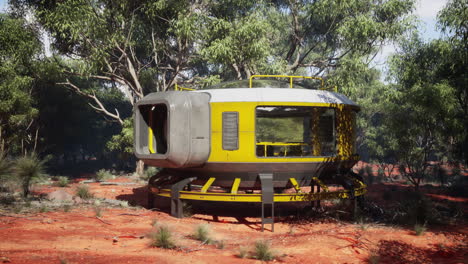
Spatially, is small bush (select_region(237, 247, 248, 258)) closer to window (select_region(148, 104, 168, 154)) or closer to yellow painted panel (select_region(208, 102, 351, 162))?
yellow painted panel (select_region(208, 102, 351, 162))

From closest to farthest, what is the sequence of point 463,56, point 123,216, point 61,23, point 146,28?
1. point 123,216
2. point 463,56
3. point 61,23
4. point 146,28

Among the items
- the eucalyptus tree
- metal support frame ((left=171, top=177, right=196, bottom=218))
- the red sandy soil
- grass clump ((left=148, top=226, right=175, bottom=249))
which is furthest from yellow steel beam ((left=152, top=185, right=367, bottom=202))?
the eucalyptus tree

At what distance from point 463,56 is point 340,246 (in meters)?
11.9

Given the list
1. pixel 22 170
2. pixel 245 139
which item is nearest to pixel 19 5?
pixel 22 170

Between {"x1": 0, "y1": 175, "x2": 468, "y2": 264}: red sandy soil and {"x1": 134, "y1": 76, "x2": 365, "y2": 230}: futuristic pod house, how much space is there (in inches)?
44.1

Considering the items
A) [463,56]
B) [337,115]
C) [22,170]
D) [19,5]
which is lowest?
[22,170]

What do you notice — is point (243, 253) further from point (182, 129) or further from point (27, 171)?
point (27, 171)

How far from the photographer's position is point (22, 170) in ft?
46.9

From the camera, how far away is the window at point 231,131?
11406 millimetres

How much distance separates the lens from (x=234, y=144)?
37.4ft

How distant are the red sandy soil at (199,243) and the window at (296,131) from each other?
103 inches

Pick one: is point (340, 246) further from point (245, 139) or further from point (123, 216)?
point (123, 216)

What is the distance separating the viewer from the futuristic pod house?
435 inches

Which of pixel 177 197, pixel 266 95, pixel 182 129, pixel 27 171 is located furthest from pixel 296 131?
pixel 27 171
